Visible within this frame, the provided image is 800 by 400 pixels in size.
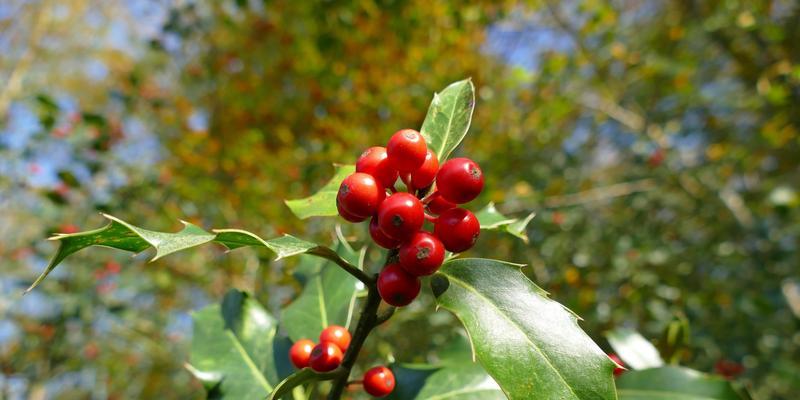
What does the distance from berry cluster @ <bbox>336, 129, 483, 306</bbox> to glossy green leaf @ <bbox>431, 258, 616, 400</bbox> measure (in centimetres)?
6

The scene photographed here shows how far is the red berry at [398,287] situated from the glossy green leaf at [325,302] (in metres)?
0.36

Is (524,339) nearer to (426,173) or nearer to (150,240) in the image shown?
(426,173)

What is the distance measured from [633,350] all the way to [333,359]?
82 cm

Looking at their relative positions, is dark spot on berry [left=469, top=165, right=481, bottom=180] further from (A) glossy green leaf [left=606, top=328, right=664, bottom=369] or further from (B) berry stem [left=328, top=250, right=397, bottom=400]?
(A) glossy green leaf [left=606, top=328, right=664, bottom=369]

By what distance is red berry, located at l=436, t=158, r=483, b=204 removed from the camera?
0.66 m

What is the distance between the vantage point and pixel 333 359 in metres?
0.78

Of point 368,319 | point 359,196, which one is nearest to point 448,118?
point 359,196

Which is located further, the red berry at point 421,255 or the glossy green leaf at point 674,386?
the glossy green leaf at point 674,386

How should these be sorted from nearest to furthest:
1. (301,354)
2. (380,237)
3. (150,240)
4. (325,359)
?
1. (150,240)
2. (380,237)
3. (325,359)
4. (301,354)

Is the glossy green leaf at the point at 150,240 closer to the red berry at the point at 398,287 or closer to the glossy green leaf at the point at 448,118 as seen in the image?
the red berry at the point at 398,287

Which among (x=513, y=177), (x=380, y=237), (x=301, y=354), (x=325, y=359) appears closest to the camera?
(x=380, y=237)

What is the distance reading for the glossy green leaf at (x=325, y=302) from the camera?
3.25 feet

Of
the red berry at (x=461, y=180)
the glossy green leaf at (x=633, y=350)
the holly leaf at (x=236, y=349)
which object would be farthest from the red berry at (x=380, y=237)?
the glossy green leaf at (x=633, y=350)

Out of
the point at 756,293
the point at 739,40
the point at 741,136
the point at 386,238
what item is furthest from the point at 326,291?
the point at 741,136
